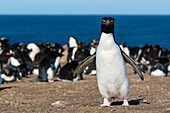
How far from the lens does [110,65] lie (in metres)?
5.30

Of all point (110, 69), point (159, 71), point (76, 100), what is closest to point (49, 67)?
point (76, 100)

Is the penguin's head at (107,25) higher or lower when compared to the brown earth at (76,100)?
higher

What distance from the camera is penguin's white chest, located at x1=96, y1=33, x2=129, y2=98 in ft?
17.0

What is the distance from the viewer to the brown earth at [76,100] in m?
5.09

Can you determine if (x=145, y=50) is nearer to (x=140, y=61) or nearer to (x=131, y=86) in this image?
(x=140, y=61)

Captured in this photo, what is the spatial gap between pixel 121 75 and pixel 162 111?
1001mm

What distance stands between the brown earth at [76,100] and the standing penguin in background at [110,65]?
306 millimetres

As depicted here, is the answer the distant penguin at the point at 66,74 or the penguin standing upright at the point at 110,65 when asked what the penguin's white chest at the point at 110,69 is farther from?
the distant penguin at the point at 66,74

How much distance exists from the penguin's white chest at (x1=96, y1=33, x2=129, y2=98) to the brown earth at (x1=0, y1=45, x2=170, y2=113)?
30 centimetres

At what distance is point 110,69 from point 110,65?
8 centimetres

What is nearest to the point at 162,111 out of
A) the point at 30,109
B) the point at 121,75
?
the point at 121,75

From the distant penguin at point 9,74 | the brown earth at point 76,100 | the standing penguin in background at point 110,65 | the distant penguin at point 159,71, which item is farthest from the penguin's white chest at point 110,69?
the distant penguin at point 159,71

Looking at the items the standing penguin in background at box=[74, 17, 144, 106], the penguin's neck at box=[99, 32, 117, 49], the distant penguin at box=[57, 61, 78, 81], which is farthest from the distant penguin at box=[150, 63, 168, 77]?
the penguin's neck at box=[99, 32, 117, 49]

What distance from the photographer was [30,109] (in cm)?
540
